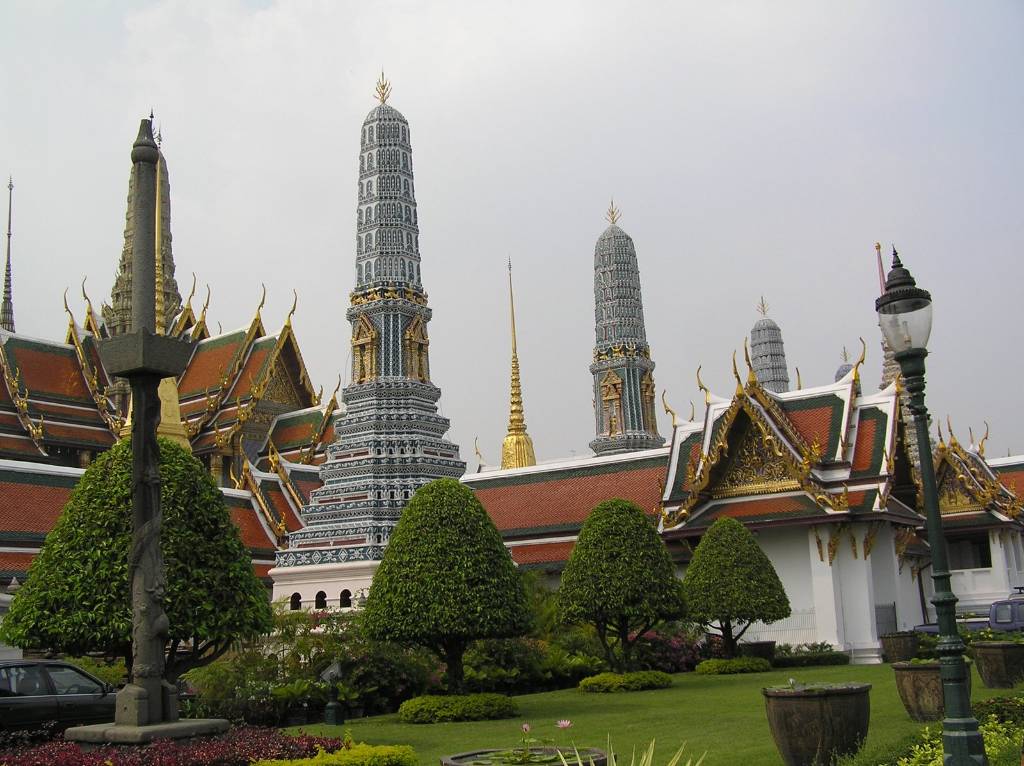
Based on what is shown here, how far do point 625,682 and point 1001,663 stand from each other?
5818 mm

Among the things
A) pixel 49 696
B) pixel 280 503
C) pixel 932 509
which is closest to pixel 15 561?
pixel 280 503

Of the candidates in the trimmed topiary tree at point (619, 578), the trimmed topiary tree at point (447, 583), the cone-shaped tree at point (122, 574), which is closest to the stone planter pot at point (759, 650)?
the trimmed topiary tree at point (619, 578)

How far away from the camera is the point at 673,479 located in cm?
2597

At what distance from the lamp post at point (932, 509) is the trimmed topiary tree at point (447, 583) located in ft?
25.2

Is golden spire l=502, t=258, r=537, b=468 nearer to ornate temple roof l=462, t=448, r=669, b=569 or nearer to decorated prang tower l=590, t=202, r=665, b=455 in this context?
decorated prang tower l=590, t=202, r=665, b=455

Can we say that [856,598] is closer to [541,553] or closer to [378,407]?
[541,553]

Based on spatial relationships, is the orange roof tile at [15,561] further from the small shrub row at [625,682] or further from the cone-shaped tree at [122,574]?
the cone-shaped tree at [122,574]

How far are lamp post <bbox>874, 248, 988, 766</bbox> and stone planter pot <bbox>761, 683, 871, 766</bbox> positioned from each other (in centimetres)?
130

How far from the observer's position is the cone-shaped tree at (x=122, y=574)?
1056 cm

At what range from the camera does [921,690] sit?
10.5 meters

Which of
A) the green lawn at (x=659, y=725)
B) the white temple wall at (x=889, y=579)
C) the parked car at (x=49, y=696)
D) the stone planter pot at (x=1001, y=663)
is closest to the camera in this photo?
the green lawn at (x=659, y=725)

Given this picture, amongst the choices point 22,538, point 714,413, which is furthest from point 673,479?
point 22,538

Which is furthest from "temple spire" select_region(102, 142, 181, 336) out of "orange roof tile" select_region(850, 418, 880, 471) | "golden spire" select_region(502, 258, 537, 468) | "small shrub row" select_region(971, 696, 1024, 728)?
"small shrub row" select_region(971, 696, 1024, 728)

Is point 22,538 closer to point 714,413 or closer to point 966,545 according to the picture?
point 714,413
